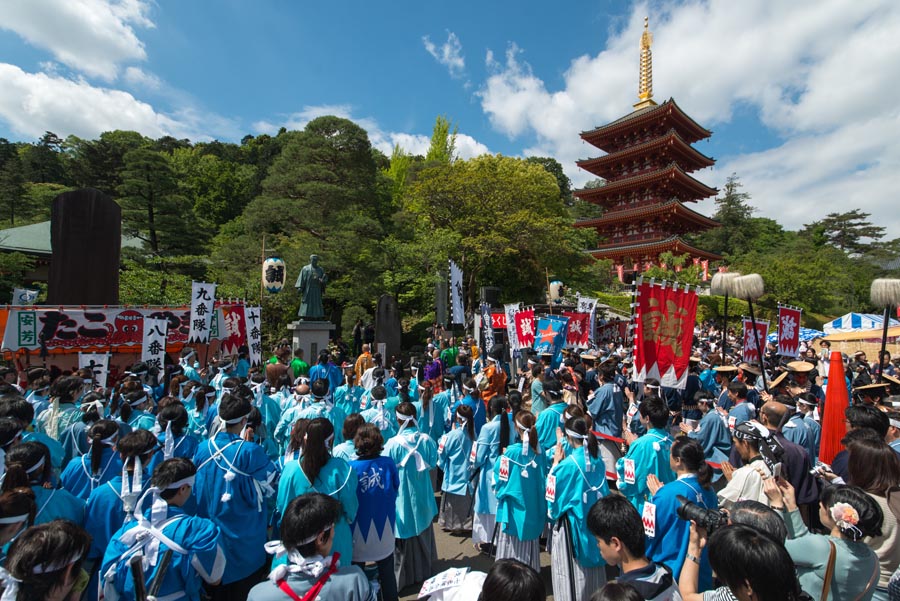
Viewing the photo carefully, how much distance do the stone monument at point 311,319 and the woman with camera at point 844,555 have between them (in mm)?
12306

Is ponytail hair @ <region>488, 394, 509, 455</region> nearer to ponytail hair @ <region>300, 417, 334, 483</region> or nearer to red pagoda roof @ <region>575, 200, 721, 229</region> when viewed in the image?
ponytail hair @ <region>300, 417, 334, 483</region>

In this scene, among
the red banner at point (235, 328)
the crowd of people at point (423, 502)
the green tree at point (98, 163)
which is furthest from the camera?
the green tree at point (98, 163)

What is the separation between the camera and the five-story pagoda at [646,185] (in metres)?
31.3

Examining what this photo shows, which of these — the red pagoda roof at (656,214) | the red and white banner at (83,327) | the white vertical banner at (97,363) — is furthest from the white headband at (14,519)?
the red pagoda roof at (656,214)

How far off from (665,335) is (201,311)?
8.37 metres

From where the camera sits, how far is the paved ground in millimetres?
4535

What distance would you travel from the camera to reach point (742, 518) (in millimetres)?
2100

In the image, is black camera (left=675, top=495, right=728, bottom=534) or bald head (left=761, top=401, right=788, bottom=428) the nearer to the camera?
black camera (left=675, top=495, right=728, bottom=534)

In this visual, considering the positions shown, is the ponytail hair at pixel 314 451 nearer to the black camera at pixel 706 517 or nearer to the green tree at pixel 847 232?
the black camera at pixel 706 517

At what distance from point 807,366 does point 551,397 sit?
3723 mm

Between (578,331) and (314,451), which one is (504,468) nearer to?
(314,451)

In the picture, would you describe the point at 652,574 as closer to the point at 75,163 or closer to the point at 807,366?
the point at 807,366

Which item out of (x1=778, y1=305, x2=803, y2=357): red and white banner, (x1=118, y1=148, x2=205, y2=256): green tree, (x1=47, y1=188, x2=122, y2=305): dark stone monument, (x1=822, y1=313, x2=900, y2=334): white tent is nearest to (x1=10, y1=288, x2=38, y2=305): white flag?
(x1=47, y1=188, x2=122, y2=305): dark stone monument

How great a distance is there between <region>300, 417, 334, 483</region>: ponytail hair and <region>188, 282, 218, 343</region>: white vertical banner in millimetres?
7035
